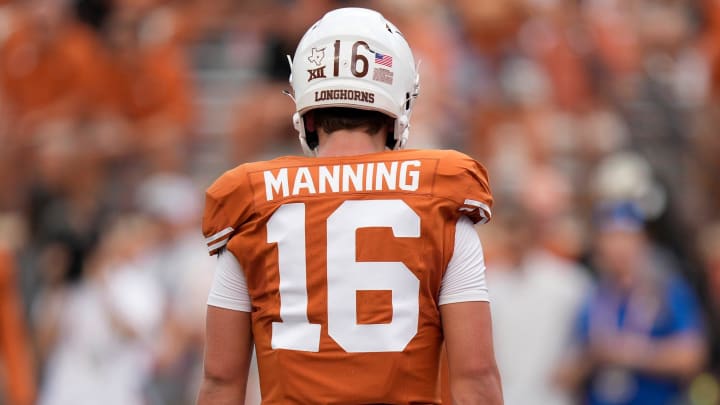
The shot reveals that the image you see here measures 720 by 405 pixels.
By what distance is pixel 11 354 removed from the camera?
28.7 ft

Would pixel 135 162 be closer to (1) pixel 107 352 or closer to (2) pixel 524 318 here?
(1) pixel 107 352

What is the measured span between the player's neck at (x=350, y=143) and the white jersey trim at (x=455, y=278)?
0.98 ft

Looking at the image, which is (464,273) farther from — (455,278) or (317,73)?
(317,73)

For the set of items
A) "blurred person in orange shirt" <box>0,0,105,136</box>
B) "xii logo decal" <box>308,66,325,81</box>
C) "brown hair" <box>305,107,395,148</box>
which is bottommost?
"brown hair" <box>305,107,395,148</box>

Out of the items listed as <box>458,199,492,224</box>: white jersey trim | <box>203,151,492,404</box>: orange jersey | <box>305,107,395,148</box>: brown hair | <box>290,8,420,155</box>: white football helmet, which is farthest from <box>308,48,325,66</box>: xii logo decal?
<box>458,199,492,224</box>: white jersey trim

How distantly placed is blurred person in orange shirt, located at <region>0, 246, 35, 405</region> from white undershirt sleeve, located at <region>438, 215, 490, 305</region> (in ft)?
18.7

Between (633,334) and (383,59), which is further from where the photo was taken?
(633,334)

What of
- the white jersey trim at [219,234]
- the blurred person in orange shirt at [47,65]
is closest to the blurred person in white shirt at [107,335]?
the blurred person in orange shirt at [47,65]

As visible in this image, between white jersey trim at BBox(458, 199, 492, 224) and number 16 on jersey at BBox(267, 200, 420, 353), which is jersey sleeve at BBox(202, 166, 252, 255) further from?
white jersey trim at BBox(458, 199, 492, 224)

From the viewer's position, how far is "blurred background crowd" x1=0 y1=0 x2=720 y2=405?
7691 mm

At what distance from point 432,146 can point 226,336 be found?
5.71 m

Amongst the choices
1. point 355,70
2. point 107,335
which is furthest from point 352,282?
point 107,335

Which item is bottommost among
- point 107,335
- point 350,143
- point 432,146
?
point 107,335

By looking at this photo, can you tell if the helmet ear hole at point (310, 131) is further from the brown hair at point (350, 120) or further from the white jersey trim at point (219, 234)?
the white jersey trim at point (219, 234)
